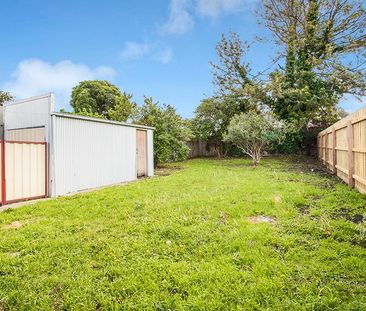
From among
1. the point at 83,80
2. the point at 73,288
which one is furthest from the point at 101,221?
the point at 83,80

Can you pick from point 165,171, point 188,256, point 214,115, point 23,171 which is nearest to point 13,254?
point 188,256

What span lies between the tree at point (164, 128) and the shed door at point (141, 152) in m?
2.20

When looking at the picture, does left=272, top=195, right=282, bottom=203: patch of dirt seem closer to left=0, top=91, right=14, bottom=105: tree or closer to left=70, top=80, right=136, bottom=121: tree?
left=0, top=91, right=14, bottom=105: tree

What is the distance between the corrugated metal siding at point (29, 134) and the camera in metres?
7.60

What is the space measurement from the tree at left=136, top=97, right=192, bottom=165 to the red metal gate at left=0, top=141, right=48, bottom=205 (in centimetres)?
729

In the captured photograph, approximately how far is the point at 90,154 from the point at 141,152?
3209 mm

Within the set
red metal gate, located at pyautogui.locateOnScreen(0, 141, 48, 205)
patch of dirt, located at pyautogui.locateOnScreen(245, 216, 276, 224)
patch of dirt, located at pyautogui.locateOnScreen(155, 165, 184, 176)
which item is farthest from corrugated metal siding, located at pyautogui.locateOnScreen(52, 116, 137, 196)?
patch of dirt, located at pyautogui.locateOnScreen(245, 216, 276, 224)

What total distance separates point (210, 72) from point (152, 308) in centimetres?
1766

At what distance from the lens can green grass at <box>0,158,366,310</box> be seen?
2420 millimetres

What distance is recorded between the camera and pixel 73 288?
2627mm

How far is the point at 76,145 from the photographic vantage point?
8156 millimetres

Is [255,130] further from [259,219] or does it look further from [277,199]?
[259,219]

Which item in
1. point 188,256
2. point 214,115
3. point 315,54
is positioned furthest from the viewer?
point 214,115

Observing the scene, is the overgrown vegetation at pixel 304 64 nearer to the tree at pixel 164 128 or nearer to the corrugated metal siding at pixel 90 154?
the tree at pixel 164 128
